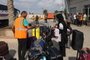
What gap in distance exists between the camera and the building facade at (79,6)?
152ft

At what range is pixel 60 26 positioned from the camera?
11164mm

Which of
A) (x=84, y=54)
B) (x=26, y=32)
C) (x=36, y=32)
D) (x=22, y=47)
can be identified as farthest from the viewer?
(x=36, y=32)

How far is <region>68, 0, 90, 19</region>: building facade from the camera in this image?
46.5m

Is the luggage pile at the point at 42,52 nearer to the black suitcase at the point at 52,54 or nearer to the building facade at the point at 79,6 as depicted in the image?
→ the black suitcase at the point at 52,54

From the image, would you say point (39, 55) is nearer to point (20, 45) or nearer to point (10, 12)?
point (20, 45)

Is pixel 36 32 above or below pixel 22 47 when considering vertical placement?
above

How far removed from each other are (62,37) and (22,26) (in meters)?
1.53

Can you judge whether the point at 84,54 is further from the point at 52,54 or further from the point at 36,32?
the point at 36,32

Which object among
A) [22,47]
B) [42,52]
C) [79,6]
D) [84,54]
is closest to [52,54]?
[42,52]

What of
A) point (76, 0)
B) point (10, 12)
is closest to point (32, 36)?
point (10, 12)

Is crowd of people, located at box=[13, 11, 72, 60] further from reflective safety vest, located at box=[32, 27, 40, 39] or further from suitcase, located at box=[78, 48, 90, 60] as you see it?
suitcase, located at box=[78, 48, 90, 60]

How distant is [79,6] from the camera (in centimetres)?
5128

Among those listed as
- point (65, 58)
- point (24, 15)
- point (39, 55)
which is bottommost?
point (65, 58)

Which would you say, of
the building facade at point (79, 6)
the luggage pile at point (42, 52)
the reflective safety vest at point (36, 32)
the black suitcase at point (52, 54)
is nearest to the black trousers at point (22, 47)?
the reflective safety vest at point (36, 32)
